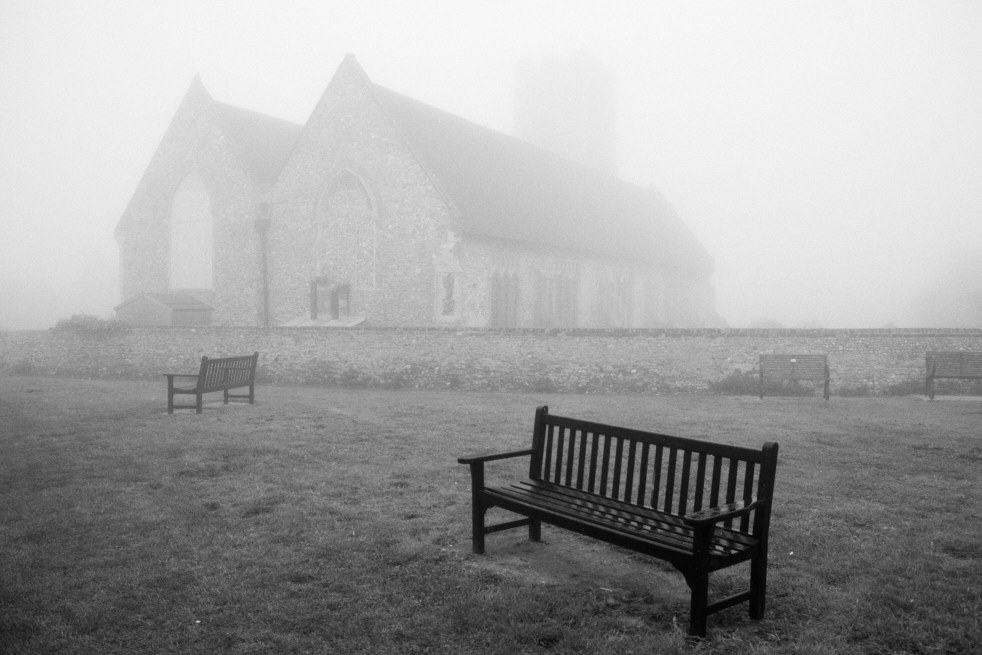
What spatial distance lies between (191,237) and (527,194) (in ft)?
50.1

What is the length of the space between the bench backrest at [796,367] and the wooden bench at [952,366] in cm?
214

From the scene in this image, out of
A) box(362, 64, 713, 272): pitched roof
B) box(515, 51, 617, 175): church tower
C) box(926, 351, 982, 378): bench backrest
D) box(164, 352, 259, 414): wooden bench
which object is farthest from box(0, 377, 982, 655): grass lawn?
box(515, 51, 617, 175): church tower

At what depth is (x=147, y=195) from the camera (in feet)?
116

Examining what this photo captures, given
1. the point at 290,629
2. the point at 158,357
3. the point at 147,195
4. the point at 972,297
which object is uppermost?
the point at 147,195

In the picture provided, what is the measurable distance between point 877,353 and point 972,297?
30.0 metres

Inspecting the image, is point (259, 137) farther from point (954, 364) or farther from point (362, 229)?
point (954, 364)

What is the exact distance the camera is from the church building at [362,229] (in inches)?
1088

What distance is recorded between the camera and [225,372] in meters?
14.4

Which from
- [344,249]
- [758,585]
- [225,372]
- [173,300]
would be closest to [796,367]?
[225,372]

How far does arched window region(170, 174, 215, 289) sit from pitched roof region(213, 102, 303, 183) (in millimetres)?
2628

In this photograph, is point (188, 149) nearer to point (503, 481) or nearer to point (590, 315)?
point (590, 315)

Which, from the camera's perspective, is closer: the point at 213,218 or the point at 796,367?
the point at 796,367

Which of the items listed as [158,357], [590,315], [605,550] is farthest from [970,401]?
[158,357]

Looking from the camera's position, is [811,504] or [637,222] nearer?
[811,504]
